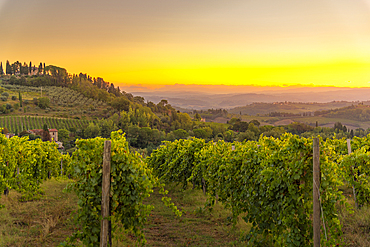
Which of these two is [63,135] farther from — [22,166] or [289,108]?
[289,108]

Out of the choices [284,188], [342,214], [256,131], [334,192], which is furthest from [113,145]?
[256,131]

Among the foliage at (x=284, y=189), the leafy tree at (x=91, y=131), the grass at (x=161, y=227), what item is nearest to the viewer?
the foliage at (x=284, y=189)

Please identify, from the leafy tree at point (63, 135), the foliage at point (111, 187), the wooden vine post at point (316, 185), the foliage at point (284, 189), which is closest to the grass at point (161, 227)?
the foliage at point (111, 187)

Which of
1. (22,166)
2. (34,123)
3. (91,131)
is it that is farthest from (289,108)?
(22,166)

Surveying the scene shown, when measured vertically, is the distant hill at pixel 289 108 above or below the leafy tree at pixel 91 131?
above

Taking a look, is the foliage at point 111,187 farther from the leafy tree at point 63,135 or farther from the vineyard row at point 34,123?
the vineyard row at point 34,123

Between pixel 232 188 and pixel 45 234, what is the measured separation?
13.5 feet

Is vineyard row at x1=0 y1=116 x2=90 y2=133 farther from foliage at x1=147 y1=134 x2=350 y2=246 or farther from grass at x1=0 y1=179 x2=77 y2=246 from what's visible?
foliage at x1=147 y1=134 x2=350 y2=246

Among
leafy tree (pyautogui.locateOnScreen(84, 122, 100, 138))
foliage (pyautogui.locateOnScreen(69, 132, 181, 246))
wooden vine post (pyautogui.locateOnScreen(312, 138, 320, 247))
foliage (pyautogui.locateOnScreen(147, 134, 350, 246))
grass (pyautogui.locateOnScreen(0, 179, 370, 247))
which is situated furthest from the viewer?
leafy tree (pyautogui.locateOnScreen(84, 122, 100, 138))

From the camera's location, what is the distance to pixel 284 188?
3900 mm

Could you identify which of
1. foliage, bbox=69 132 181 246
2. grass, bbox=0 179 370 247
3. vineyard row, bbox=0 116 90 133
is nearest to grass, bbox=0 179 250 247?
grass, bbox=0 179 370 247

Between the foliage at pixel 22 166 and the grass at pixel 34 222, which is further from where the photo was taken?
the foliage at pixel 22 166

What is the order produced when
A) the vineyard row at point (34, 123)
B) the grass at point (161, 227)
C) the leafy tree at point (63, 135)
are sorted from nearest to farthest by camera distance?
1. the grass at point (161, 227)
2. the leafy tree at point (63, 135)
3. the vineyard row at point (34, 123)

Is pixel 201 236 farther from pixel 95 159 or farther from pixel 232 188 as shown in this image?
pixel 95 159
